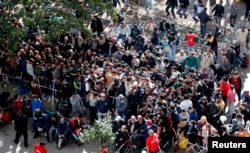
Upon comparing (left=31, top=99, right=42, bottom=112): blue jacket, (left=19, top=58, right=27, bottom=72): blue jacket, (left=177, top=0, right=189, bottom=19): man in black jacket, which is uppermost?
(left=177, top=0, right=189, bottom=19): man in black jacket

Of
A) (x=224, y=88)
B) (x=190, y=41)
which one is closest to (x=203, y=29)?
(x=190, y=41)

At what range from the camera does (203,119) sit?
19.2 m

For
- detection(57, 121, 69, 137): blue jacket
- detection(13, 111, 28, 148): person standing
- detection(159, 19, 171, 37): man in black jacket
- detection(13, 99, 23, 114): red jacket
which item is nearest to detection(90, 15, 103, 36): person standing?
detection(159, 19, 171, 37): man in black jacket

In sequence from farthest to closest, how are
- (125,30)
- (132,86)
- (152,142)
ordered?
(125,30), (132,86), (152,142)

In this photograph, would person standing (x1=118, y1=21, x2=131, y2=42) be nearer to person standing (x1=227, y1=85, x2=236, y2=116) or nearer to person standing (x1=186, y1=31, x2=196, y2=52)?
person standing (x1=186, y1=31, x2=196, y2=52)

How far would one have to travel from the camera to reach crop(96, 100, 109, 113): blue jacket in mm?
20844

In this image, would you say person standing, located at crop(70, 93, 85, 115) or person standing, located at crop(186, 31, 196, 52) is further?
person standing, located at crop(186, 31, 196, 52)

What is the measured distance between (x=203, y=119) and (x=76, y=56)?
619 cm

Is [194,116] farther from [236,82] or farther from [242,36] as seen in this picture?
[242,36]

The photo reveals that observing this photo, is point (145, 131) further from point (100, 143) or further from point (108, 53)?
point (108, 53)

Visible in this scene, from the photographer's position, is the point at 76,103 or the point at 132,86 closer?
the point at 132,86

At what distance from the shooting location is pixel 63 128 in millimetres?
20578

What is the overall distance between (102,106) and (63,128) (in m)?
1.51

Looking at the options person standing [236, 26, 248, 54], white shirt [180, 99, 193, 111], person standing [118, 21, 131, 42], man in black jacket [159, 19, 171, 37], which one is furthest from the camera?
man in black jacket [159, 19, 171, 37]
